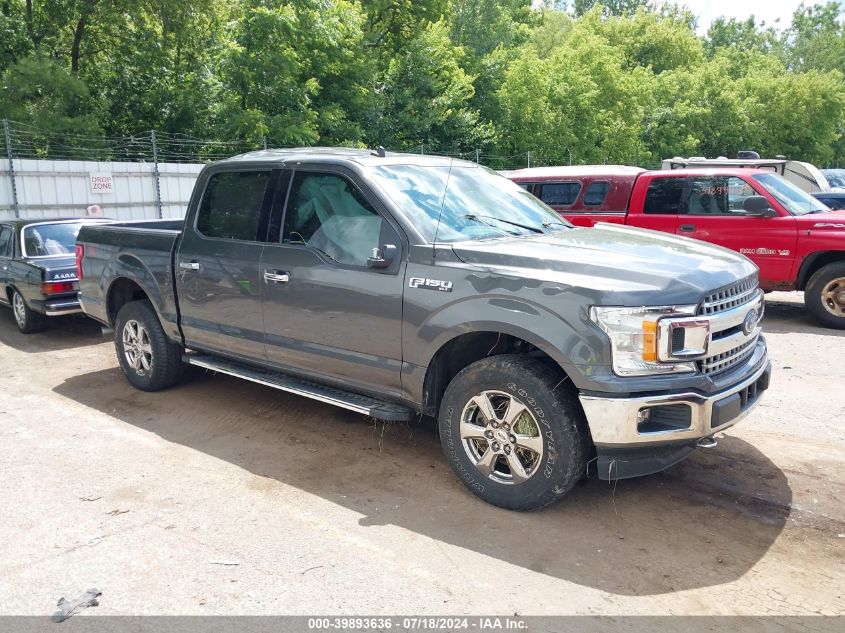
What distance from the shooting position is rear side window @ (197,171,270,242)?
5324 millimetres

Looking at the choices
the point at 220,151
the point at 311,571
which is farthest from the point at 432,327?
the point at 220,151

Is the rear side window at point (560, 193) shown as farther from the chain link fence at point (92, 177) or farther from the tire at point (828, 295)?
the chain link fence at point (92, 177)

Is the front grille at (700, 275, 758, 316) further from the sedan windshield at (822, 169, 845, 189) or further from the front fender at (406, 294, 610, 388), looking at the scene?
the sedan windshield at (822, 169, 845, 189)

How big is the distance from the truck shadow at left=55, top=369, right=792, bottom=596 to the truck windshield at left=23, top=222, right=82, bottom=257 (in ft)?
13.4

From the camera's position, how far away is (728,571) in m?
3.44

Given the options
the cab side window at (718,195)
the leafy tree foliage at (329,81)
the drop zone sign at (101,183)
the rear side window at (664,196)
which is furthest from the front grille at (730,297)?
the leafy tree foliage at (329,81)

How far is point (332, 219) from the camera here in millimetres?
4863

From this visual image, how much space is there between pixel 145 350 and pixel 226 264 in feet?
5.16

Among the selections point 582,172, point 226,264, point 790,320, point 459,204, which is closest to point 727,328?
point 459,204

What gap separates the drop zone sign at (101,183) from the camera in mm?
14641

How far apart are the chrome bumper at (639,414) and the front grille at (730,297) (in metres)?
0.45

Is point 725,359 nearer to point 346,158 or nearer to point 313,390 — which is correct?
point 313,390

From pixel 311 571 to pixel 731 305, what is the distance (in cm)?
265

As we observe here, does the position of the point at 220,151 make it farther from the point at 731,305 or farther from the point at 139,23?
the point at 731,305
